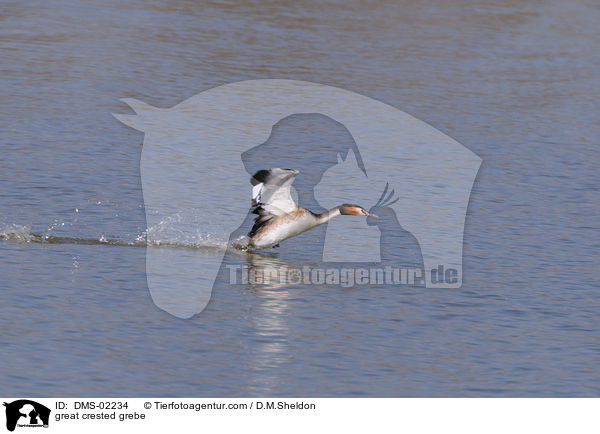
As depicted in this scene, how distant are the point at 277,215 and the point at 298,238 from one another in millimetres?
1749

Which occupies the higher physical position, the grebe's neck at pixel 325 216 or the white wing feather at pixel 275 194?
the white wing feather at pixel 275 194

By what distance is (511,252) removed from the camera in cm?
2083

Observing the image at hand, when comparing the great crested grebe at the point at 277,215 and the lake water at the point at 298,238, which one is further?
the great crested grebe at the point at 277,215

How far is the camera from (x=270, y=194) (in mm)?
19312

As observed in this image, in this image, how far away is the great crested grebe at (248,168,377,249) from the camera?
19.2m

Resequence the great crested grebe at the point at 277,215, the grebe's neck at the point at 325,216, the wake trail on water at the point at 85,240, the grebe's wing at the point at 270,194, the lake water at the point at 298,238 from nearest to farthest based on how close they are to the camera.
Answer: the lake water at the point at 298,238, the grebe's wing at the point at 270,194, the great crested grebe at the point at 277,215, the grebe's neck at the point at 325,216, the wake trail on water at the point at 85,240

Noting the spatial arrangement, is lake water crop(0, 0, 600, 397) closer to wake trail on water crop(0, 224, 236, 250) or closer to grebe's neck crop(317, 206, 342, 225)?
wake trail on water crop(0, 224, 236, 250)

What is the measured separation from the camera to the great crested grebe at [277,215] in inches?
755
